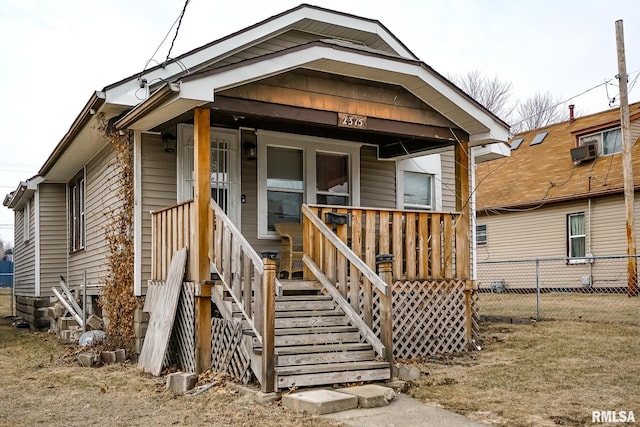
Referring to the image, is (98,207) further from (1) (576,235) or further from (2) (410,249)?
(1) (576,235)

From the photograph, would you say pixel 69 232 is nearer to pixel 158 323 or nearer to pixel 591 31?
pixel 158 323

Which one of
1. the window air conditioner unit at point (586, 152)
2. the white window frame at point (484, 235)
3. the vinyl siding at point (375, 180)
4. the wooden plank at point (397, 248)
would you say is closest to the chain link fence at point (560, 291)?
the white window frame at point (484, 235)

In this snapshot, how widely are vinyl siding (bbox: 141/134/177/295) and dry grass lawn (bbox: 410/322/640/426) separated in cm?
409

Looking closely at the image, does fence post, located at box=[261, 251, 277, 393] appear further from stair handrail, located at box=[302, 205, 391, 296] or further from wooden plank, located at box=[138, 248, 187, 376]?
wooden plank, located at box=[138, 248, 187, 376]

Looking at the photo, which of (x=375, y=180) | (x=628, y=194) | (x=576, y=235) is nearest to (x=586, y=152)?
(x=576, y=235)

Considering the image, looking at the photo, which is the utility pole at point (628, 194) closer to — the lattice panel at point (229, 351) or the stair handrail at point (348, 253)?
the stair handrail at point (348, 253)

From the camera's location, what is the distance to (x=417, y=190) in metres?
11.9

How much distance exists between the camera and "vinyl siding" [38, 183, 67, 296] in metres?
14.2

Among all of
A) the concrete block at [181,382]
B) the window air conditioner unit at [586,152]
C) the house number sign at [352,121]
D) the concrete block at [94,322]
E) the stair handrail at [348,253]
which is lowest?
the concrete block at [181,382]

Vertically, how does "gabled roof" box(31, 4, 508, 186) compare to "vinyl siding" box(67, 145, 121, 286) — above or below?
above

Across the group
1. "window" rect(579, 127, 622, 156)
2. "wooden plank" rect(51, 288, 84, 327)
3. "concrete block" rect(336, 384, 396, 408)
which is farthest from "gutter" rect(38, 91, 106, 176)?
"window" rect(579, 127, 622, 156)

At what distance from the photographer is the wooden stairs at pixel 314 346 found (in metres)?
6.20

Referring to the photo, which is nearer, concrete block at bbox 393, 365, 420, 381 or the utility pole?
concrete block at bbox 393, 365, 420, 381

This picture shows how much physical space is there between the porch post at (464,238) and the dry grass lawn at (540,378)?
23.0 inches
